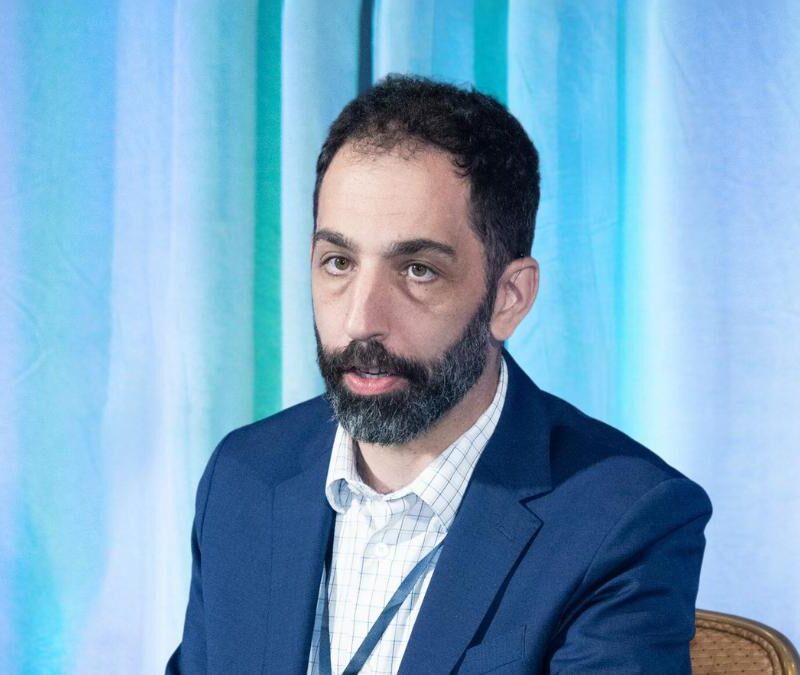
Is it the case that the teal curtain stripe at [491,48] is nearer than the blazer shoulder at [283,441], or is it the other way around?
the blazer shoulder at [283,441]

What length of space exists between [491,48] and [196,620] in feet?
3.55

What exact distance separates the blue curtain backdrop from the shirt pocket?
2.35 ft

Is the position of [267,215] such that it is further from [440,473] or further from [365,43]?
[440,473]

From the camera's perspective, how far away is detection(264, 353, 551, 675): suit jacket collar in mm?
1315

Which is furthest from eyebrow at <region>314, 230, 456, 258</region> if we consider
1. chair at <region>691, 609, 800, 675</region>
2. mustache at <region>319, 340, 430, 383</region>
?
chair at <region>691, 609, 800, 675</region>

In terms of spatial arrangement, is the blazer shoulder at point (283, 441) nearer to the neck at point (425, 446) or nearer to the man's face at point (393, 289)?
the neck at point (425, 446)

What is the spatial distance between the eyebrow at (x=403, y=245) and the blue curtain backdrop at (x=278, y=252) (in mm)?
660

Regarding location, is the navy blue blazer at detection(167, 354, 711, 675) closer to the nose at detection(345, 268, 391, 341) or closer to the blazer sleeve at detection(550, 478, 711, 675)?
the blazer sleeve at detection(550, 478, 711, 675)

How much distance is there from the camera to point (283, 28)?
200 centimetres

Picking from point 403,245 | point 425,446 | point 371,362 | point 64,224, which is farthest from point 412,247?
point 64,224

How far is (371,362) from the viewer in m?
1.31

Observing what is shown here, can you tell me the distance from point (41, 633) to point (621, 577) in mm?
1256

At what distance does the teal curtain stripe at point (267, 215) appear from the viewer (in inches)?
81.1

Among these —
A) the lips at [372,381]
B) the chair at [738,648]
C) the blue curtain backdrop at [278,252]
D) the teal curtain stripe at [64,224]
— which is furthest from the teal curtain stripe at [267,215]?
the chair at [738,648]
